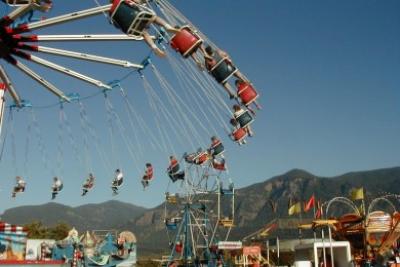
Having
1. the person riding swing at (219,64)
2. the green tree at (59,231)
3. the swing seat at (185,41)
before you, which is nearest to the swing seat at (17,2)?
the swing seat at (185,41)

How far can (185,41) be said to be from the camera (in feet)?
62.6

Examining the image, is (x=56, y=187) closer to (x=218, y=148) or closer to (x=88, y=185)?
(x=88, y=185)

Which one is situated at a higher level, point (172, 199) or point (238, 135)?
point (238, 135)

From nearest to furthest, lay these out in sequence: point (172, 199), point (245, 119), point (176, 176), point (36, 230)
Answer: point (245, 119)
point (176, 176)
point (172, 199)
point (36, 230)

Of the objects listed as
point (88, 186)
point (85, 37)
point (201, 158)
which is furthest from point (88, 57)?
point (201, 158)

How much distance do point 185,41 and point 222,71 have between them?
2150 mm

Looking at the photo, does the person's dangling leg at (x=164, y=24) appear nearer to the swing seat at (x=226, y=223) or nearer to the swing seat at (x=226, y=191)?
the swing seat at (x=226, y=223)

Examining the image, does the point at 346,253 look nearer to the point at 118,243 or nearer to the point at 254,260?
the point at 254,260

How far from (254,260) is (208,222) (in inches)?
515

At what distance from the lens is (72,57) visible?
33312mm

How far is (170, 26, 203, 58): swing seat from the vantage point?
751 inches

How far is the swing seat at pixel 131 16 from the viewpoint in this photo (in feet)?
58.9

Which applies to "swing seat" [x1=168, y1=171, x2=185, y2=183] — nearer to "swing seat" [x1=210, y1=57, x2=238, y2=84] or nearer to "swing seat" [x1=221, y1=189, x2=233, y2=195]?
"swing seat" [x1=221, y1=189, x2=233, y2=195]

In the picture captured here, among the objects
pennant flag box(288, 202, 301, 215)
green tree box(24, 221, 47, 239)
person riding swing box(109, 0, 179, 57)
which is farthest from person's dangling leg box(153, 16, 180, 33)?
green tree box(24, 221, 47, 239)
